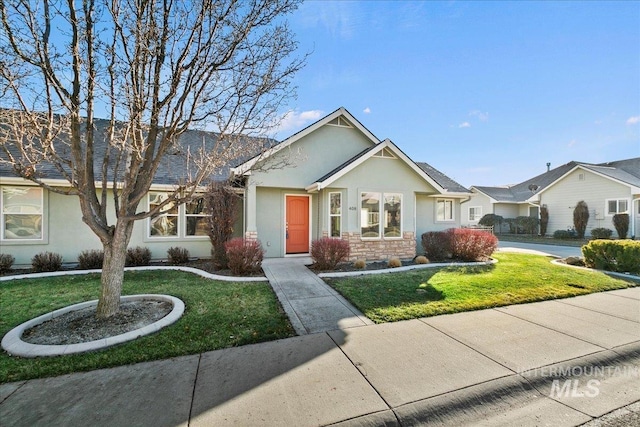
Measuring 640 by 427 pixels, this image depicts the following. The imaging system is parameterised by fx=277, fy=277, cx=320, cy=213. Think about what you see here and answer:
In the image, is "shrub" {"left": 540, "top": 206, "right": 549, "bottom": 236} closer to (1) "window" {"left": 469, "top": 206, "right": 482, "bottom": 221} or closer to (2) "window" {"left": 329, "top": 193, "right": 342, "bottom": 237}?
(1) "window" {"left": 469, "top": 206, "right": 482, "bottom": 221}

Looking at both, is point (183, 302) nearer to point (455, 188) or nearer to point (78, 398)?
point (78, 398)

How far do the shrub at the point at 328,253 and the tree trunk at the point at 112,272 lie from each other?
529cm

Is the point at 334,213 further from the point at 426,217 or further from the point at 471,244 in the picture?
the point at 471,244

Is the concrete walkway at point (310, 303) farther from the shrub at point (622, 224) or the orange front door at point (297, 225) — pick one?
the shrub at point (622, 224)

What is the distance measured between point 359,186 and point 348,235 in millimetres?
1906

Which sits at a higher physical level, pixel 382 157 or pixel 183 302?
pixel 382 157

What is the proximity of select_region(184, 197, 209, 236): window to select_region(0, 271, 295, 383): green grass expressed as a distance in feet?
9.25

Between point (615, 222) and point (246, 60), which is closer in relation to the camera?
point (246, 60)

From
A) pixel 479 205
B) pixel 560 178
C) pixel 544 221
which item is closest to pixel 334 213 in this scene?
pixel 560 178

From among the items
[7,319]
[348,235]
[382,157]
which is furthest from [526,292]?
[7,319]

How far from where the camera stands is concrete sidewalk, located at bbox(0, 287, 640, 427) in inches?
104

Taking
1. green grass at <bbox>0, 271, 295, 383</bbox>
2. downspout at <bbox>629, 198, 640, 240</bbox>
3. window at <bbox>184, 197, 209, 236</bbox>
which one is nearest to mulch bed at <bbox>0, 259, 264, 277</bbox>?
green grass at <bbox>0, 271, 295, 383</bbox>

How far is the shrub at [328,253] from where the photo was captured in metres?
8.86

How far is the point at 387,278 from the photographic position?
773 centimetres
